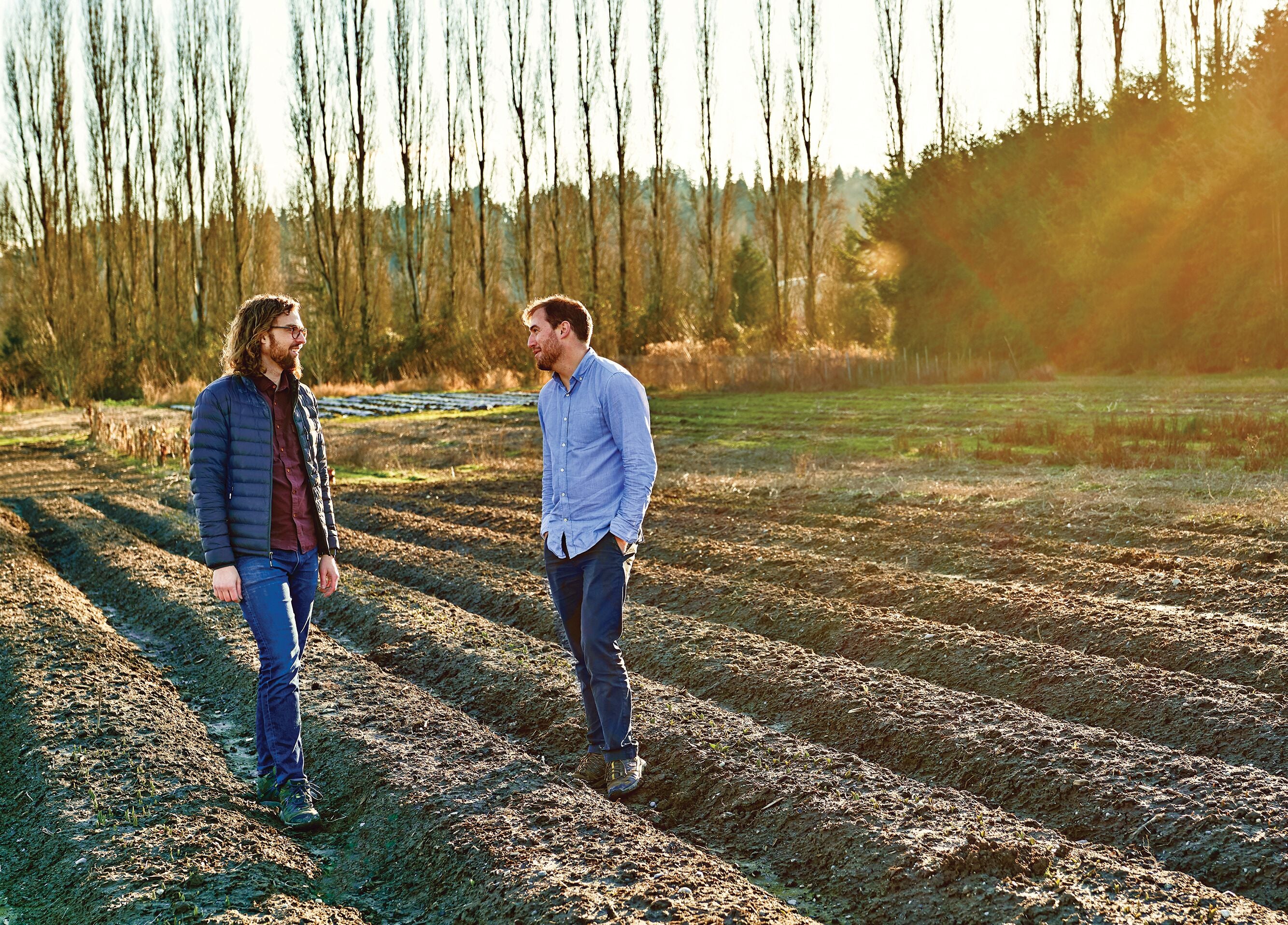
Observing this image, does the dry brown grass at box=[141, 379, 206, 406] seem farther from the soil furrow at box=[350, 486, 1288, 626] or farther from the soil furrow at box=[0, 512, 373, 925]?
the soil furrow at box=[0, 512, 373, 925]

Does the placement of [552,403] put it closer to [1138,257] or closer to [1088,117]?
[1138,257]

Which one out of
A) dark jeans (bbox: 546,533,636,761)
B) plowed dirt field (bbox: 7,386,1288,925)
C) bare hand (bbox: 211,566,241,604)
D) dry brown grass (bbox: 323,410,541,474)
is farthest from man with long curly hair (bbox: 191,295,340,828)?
dry brown grass (bbox: 323,410,541,474)

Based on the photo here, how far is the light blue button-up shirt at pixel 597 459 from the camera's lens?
4.23 meters

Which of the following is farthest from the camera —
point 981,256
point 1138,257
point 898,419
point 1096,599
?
point 981,256

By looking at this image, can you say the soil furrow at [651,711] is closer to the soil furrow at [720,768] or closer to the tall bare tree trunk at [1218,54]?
the soil furrow at [720,768]

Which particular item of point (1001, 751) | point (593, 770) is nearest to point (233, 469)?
point (593, 770)

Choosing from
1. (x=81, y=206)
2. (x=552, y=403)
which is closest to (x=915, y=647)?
(x=552, y=403)

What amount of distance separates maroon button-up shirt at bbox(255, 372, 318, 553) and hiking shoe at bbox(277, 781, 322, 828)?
35.9 inches

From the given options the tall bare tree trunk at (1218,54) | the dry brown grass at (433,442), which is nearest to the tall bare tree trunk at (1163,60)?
the tall bare tree trunk at (1218,54)

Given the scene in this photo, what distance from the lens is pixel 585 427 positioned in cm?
434

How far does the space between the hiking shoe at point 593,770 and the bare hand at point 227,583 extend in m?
1.60

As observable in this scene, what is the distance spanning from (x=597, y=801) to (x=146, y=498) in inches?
431

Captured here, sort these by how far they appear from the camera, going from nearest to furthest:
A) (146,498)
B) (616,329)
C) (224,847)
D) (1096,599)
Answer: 1. (224,847)
2. (1096,599)
3. (146,498)
4. (616,329)

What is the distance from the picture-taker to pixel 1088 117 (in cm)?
3316
